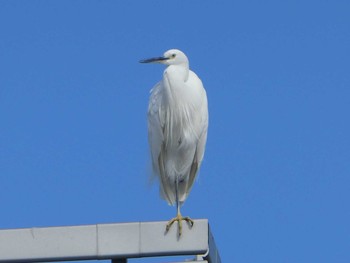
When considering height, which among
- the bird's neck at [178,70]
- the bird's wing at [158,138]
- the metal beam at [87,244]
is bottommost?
Answer: the metal beam at [87,244]

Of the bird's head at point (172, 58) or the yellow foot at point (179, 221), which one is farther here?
the bird's head at point (172, 58)

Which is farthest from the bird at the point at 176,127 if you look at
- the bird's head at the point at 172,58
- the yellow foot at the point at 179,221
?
the yellow foot at the point at 179,221

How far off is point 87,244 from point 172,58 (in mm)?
3195

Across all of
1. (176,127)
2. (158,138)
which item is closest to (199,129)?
(176,127)

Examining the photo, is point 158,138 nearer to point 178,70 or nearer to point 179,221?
point 178,70

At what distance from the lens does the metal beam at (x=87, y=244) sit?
805cm

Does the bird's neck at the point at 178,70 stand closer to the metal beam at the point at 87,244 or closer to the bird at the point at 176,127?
the bird at the point at 176,127

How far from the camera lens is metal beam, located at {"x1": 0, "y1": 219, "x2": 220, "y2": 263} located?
8.05 metres

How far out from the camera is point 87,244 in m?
8.05

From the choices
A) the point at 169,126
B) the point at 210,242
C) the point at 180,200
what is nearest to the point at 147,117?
the point at 169,126

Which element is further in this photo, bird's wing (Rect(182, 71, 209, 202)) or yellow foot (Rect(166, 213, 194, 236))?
bird's wing (Rect(182, 71, 209, 202))

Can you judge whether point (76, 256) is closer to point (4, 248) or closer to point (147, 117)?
point (4, 248)

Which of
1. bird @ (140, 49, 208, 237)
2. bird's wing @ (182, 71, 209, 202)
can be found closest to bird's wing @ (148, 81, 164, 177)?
bird @ (140, 49, 208, 237)

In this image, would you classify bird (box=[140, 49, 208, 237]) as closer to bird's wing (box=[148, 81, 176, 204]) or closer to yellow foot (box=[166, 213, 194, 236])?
bird's wing (box=[148, 81, 176, 204])
